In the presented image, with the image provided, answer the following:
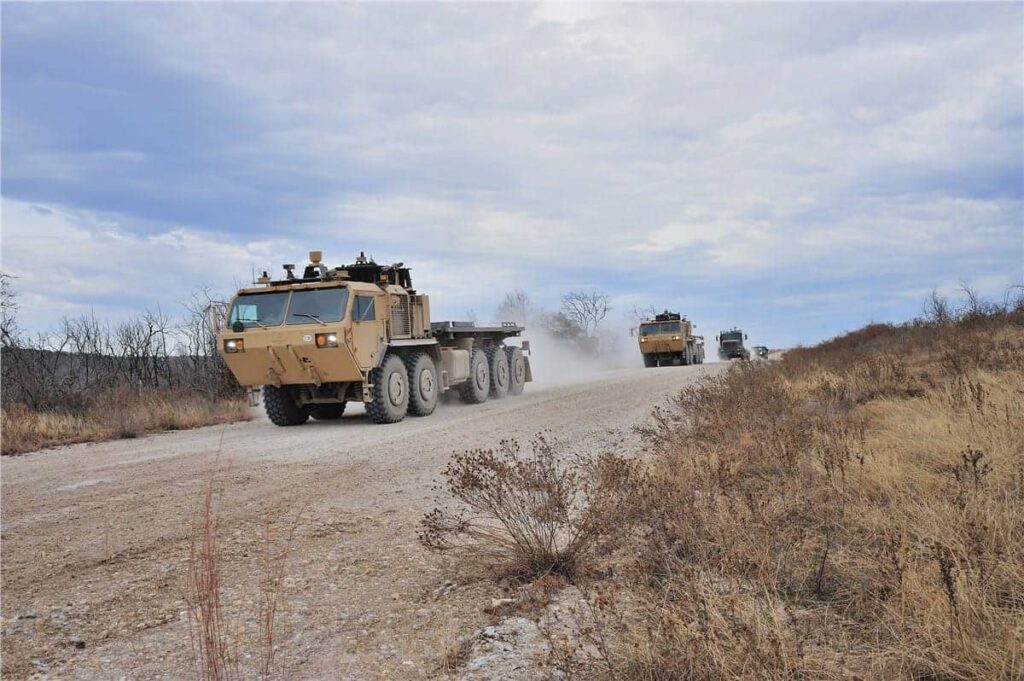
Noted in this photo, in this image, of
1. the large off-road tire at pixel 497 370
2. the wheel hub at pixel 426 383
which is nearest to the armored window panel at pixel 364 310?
the wheel hub at pixel 426 383

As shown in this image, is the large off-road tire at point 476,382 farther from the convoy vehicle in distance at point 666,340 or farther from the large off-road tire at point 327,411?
the convoy vehicle in distance at point 666,340

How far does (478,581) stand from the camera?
4.15 m

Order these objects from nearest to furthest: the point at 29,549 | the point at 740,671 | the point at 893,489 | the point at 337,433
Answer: the point at 740,671
the point at 893,489
the point at 29,549
the point at 337,433

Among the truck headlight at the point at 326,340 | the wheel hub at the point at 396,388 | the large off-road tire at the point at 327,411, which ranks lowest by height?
the large off-road tire at the point at 327,411

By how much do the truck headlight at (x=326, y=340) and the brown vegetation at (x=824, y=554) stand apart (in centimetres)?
600

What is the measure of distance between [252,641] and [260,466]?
4841 mm

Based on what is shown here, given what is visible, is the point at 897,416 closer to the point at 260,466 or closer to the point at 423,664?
the point at 423,664

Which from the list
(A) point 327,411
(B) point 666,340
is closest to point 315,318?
(A) point 327,411

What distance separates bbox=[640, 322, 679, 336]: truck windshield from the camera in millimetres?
34984

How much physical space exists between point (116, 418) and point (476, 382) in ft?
23.9

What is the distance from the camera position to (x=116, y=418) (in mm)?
12148

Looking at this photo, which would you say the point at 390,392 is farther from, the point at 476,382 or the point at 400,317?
the point at 476,382

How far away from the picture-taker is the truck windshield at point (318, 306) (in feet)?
38.5

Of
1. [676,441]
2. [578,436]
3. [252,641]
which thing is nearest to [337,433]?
[578,436]
